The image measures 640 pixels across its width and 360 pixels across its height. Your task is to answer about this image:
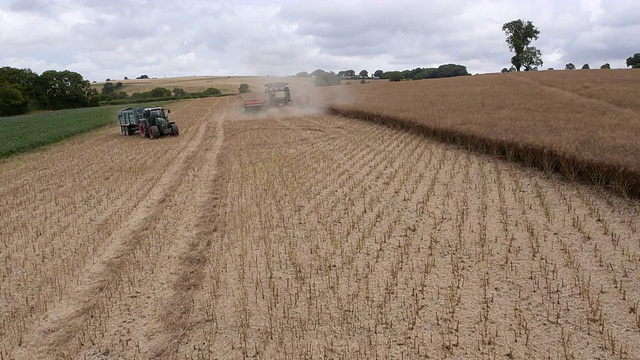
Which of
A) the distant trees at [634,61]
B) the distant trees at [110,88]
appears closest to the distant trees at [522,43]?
the distant trees at [634,61]

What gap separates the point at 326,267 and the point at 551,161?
6.51 meters

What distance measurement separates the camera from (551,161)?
994 cm

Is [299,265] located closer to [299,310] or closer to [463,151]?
[299,310]

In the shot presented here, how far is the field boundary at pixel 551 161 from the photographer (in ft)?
26.3

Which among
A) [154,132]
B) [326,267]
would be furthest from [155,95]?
[326,267]

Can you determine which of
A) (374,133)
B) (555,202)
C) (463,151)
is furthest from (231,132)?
(555,202)

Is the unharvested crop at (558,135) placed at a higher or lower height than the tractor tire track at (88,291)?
higher

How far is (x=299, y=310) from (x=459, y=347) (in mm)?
1681

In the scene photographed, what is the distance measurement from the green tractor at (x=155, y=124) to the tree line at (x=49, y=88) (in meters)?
59.9

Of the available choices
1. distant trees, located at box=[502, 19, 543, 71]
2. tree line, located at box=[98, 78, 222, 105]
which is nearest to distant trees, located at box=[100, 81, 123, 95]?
tree line, located at box=[98, 78, 222, 105]

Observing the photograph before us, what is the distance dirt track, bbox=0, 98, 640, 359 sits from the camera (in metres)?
4.42

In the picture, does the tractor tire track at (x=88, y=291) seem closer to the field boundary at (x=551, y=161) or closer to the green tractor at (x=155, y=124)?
the field boundary at (x=551, y=161)

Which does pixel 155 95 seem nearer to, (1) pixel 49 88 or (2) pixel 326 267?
(1) pixel 49 88

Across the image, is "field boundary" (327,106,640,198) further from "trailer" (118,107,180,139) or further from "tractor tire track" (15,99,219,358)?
"trailer" (118,107,180,139)
